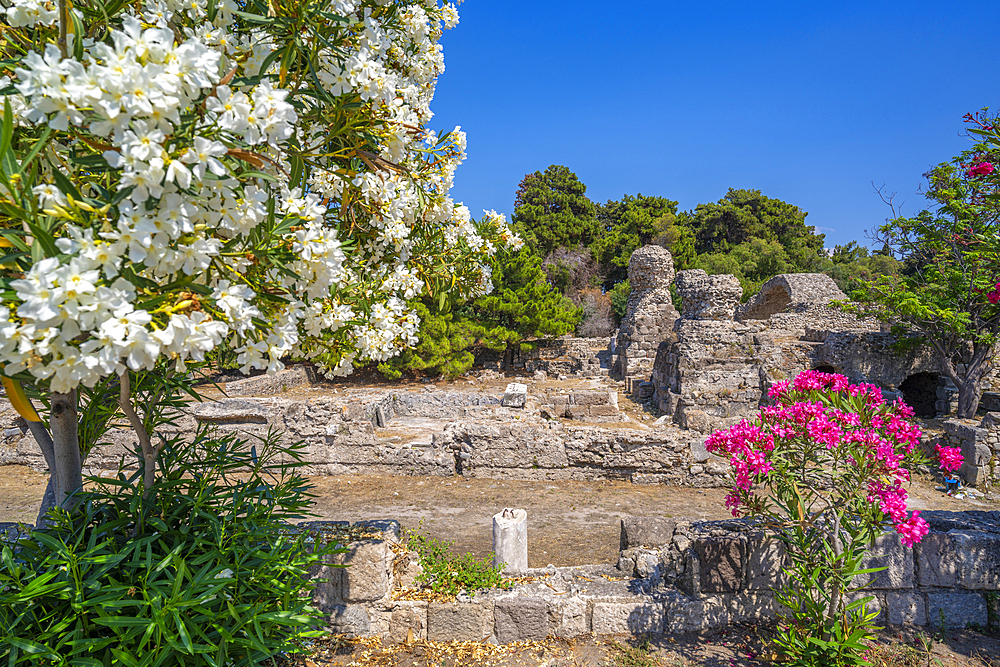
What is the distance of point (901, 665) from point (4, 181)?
485cm

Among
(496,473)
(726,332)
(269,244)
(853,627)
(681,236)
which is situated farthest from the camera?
(681,236)

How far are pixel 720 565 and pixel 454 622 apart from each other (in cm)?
188

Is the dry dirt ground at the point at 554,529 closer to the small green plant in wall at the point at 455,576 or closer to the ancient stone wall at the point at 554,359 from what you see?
the small green plant in wall at the point at 455,576

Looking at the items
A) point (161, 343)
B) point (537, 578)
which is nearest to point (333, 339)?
point (161, 343)

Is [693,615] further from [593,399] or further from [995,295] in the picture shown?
[593,399]

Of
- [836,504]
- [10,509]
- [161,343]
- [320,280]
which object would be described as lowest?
[10,509]

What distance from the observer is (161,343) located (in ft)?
4.45

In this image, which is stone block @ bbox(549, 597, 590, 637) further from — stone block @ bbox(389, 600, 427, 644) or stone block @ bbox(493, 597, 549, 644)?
stone block @ bbox(389, 600, 427, 644)

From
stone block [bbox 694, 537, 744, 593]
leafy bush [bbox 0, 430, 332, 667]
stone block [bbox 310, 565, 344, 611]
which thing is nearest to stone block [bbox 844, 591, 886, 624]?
stone block [bbox 694, 537, 744, 593]

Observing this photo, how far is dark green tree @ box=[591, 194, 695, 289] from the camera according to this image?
101ft

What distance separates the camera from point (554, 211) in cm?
3516

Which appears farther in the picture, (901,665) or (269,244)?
(901,665)

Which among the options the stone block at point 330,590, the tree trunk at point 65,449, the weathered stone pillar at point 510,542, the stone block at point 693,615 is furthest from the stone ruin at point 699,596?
the tree trunk at point 65,449

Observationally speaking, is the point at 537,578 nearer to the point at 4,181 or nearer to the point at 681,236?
the point at 4,181
